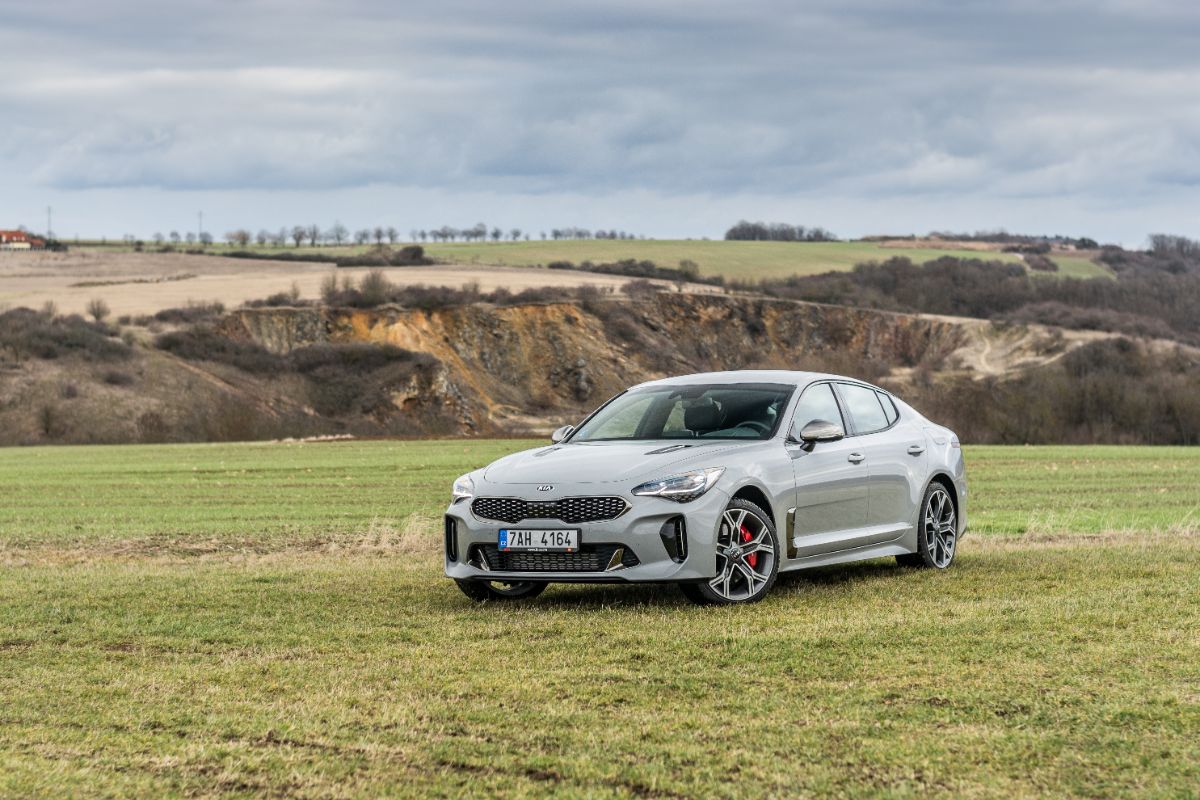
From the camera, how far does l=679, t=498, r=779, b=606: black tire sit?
35.9ft

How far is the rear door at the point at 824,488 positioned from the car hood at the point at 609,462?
52 cm

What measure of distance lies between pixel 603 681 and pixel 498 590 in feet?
12.6

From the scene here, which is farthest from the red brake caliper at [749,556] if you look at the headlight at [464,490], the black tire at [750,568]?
the headlight at [464,490]

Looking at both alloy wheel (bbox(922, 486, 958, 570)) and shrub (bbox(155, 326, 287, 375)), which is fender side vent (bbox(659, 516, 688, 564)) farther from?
shrub (bbox(155, 326, 287, 375))

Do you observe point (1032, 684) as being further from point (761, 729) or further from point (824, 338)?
point (824, 338)

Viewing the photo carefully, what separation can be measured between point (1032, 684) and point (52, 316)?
91.9 meters

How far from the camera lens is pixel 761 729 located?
696 cm

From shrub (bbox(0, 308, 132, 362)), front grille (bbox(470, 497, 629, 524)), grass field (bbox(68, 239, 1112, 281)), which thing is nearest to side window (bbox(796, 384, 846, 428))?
front grille (bbox(470, 497, 629, 524))

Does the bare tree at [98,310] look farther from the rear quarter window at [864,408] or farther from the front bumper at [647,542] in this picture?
the front bumper at [647,542]

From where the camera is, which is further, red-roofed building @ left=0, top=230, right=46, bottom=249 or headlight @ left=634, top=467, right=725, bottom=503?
red-roofed building @ left=0, top=230, right=46, bottom=249

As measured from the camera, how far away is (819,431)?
39.1 feet

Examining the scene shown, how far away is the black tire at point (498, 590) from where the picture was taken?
38.3 ft

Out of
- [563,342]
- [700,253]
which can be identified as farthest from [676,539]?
[700,253]

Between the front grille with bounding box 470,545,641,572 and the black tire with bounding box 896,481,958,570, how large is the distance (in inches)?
134
